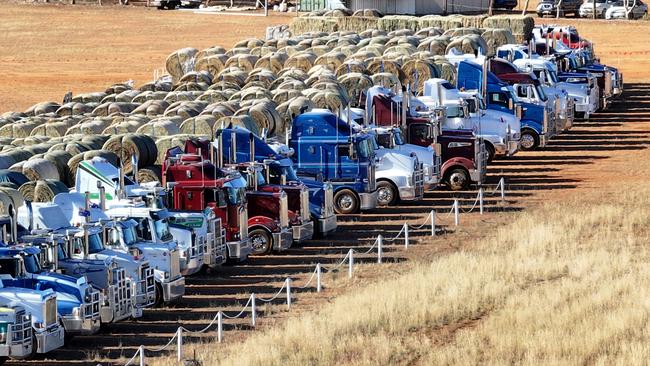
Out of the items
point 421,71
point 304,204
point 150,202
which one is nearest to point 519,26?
point 421,71

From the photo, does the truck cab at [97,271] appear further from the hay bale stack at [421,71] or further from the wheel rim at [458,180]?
the hay bale stack at [421,71]

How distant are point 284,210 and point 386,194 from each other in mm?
7009

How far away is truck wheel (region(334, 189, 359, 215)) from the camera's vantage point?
41.8m

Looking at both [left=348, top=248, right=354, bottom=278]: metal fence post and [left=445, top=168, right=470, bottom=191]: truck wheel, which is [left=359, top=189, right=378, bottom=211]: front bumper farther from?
[left=348, top=248, right=354, bottom=278]: metal fence post

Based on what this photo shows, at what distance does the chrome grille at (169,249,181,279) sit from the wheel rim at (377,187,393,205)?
12526 mm

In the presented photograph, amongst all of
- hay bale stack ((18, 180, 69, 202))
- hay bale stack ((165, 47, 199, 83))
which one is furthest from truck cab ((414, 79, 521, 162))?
hay bale stack ((165, 47, 199, 83))

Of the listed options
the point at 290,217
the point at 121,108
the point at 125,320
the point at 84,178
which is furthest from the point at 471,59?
the point at 125,320

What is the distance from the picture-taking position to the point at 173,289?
30.6 metres

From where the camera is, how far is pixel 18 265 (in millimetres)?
27141

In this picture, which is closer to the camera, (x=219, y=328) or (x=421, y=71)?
(x=219, y=328)

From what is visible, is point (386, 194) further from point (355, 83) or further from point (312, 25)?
point (312, 25)

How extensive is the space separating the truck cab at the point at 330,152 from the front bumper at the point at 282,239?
14.5 ft

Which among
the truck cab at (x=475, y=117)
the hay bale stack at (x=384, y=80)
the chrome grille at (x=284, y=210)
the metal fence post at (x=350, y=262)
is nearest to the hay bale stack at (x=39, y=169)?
the chrome grille at (x=284, y=210)

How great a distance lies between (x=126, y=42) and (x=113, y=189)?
69323 millimetres
